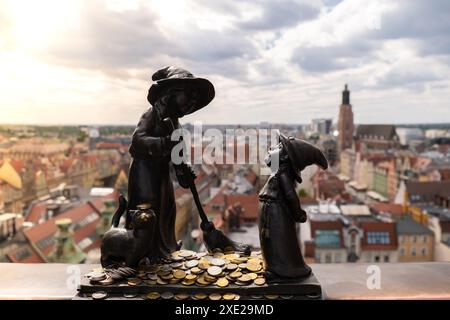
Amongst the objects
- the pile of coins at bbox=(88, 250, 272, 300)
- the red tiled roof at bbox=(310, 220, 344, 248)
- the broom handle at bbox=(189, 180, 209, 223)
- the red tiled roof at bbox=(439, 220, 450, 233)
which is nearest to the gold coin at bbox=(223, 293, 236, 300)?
the pile of coins at bbox=(88, 250, 272, 300)

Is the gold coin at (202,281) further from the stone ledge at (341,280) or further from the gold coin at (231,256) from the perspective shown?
the stone ledge at (341,280)

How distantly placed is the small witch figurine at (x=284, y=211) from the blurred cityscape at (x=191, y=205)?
414 centimetres

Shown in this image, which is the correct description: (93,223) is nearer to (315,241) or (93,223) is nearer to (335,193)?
(315,241)

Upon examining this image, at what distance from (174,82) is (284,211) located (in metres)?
0.98

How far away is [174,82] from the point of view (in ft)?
7.65

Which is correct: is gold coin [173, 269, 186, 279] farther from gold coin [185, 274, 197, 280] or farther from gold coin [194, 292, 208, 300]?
gold coin [194, 292, 208, 300]

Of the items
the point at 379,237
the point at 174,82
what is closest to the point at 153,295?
the point at 174,82

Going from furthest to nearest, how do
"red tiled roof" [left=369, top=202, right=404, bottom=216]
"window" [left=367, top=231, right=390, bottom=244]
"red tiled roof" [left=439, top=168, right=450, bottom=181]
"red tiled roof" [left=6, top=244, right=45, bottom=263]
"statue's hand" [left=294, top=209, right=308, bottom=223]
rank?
"red tiled roof" [left=439, top=168, right=450, bottom=181] < "red tiled roof" [left=369, top=202, right=404, bottom=216] < "window" [left=367, top=231, right=390, bottom=244] < "red tiled roof" [left=6, top=244, right=45, bottom=263] < "statue's hand" [left=294, top=209, right=308, bottom=223]

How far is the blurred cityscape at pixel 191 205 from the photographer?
8.29 meters

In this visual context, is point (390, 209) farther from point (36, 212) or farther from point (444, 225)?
point (36, 212)

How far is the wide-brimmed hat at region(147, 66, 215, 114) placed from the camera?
7.58 ft

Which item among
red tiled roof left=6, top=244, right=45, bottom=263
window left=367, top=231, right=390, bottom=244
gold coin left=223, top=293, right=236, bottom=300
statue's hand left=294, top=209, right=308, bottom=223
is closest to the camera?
gold coin left=223, top=293, right=236, bottom=300

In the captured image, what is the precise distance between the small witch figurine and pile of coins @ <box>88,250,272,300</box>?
0.13 meters

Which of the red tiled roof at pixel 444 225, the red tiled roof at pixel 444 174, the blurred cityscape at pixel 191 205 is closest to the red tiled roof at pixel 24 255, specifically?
the blurred cityscape at pixel 191 205
